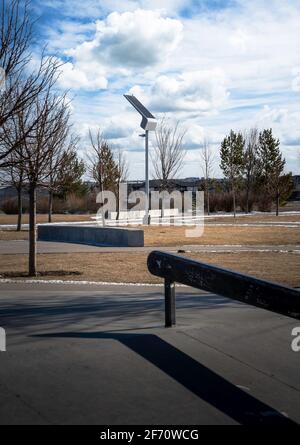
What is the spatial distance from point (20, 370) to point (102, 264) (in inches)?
339

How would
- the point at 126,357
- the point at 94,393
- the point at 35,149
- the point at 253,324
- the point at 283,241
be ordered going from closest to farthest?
the point at 94,393, the point at 126,357, the point at 253,324, the point at 35,149, the point at 283,241

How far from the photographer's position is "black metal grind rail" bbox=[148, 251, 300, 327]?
4.45 metres

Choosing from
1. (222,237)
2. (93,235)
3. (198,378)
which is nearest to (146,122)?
(222,237)

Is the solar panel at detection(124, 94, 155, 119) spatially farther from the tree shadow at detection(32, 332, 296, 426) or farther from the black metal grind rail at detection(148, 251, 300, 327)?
the tree shadow at detection(32, 332, 296, 426)

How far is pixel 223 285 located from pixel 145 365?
1.06m

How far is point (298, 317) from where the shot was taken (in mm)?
4305

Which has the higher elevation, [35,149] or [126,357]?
[35,149]

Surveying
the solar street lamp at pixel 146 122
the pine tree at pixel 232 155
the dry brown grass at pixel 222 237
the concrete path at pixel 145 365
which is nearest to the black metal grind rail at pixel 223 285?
the concrete path at pixel 145 365

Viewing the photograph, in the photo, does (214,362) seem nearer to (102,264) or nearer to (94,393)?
(94,393)

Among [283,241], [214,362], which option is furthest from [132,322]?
[283,241]

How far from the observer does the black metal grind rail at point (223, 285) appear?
4453 millimetres

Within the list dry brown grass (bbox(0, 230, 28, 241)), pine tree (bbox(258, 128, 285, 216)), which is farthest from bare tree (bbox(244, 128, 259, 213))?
dry brown grass (bbox(0, 230, 28, 241))

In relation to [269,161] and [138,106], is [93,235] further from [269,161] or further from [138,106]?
[269,161]

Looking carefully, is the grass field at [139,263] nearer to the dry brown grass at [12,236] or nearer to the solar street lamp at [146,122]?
the dry brown grass at [12,236]
